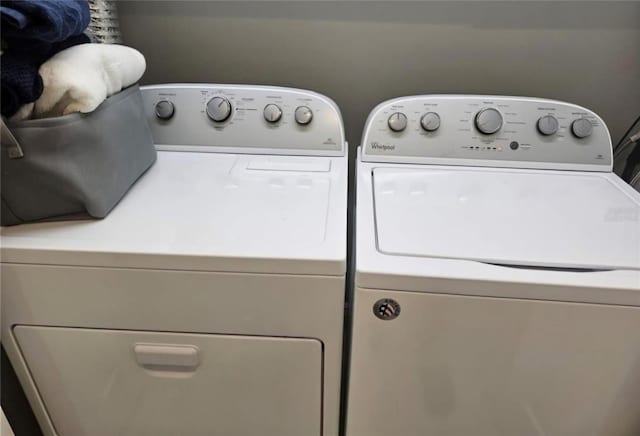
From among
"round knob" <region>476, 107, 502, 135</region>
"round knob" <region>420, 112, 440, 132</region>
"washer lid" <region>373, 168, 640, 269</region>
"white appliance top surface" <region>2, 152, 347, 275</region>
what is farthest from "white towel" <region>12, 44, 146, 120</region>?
Answer: "round knob" <region>476, 107, 502, 135</region>

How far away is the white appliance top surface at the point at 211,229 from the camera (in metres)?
0.71

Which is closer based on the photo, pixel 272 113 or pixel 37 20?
pixel 37 20

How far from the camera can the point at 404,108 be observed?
1083 mm

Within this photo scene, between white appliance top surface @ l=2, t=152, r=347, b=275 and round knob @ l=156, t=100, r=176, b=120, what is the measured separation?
19cm

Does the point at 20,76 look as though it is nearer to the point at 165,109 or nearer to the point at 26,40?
the point at 26,40

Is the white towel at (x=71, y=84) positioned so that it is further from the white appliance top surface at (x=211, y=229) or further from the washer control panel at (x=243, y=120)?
Result: the washer control panel at (x=243, y=120)

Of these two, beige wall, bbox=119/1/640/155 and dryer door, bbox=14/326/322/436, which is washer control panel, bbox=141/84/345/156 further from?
dryer door, bbox=14/326/322/436

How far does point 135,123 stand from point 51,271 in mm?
344

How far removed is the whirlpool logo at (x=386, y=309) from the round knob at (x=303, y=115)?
537mm

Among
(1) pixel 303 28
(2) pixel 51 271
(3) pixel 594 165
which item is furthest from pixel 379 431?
(1) pixel 303 28

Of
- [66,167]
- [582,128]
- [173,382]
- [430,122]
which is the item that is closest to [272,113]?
[430,122]

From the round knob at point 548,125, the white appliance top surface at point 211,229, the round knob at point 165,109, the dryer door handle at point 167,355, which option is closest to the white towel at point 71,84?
the white appliance top surface at point 211,229

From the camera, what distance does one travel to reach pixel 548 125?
106 centimetres

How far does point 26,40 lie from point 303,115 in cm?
58
